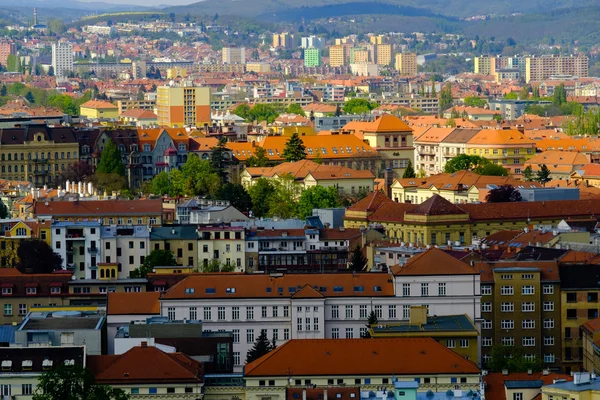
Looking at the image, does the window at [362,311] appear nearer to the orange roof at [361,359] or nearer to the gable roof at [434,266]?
the gable roof at [434,266]

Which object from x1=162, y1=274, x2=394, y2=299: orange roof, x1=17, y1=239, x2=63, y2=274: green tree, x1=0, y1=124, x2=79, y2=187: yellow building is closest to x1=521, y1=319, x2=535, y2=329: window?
x1=162, y1=274, x2=394, y2=299: orange roof

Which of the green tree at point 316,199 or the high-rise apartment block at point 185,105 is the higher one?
the high-rise apartment block at point 185,105

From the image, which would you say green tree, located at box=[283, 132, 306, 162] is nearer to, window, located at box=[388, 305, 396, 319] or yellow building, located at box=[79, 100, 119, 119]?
window, located at box=[388, 305, 396, 319]

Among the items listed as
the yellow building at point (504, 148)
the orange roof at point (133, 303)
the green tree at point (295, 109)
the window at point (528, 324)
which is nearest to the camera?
the orange roof at point (133, 303)

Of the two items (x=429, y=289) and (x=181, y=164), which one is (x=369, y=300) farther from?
(x=181, y=164)

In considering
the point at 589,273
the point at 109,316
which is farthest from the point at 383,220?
the point at 109,316

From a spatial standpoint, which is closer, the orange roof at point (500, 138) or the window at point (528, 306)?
the window at point (528, 306)

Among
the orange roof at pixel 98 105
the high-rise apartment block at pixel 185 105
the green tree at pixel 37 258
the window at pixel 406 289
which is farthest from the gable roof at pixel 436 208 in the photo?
the orange roof at pixel 98 105

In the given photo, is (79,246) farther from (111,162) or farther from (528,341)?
(111,162)
